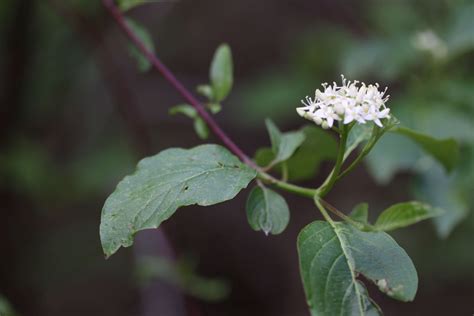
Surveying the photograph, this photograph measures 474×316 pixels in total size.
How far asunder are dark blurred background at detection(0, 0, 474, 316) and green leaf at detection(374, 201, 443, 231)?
715 millimetres

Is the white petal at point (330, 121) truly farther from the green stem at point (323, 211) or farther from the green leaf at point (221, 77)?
the green leaf at point (221, 77)

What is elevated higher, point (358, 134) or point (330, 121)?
point (330, 121)

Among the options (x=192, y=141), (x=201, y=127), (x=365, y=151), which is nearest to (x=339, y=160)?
(x=365, y=151)

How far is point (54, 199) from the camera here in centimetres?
285

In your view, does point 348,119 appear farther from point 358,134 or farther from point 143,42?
point 143,42

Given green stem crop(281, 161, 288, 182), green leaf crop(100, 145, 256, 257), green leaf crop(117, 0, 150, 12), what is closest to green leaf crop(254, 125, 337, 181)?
green stem crop(281, 161, 288, 182)

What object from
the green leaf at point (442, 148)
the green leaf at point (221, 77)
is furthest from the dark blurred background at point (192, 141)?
the green leaf at point (221, 77)

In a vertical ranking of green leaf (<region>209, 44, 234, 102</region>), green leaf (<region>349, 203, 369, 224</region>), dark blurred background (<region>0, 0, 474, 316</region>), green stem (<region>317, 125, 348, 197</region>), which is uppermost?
green leaf (<region>209, 44, 234, 102</region>)

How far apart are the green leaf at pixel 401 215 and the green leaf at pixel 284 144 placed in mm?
247

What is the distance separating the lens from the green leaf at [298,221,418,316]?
88 centimetres

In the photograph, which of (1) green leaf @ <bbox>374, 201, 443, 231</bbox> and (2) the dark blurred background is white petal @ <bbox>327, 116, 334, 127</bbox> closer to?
(1) green leaf @ <bbox>374, 201, 443, 231</bbox>

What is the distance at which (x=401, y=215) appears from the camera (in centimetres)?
104

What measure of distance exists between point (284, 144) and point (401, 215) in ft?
1.01

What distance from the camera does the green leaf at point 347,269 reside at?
88 cm
